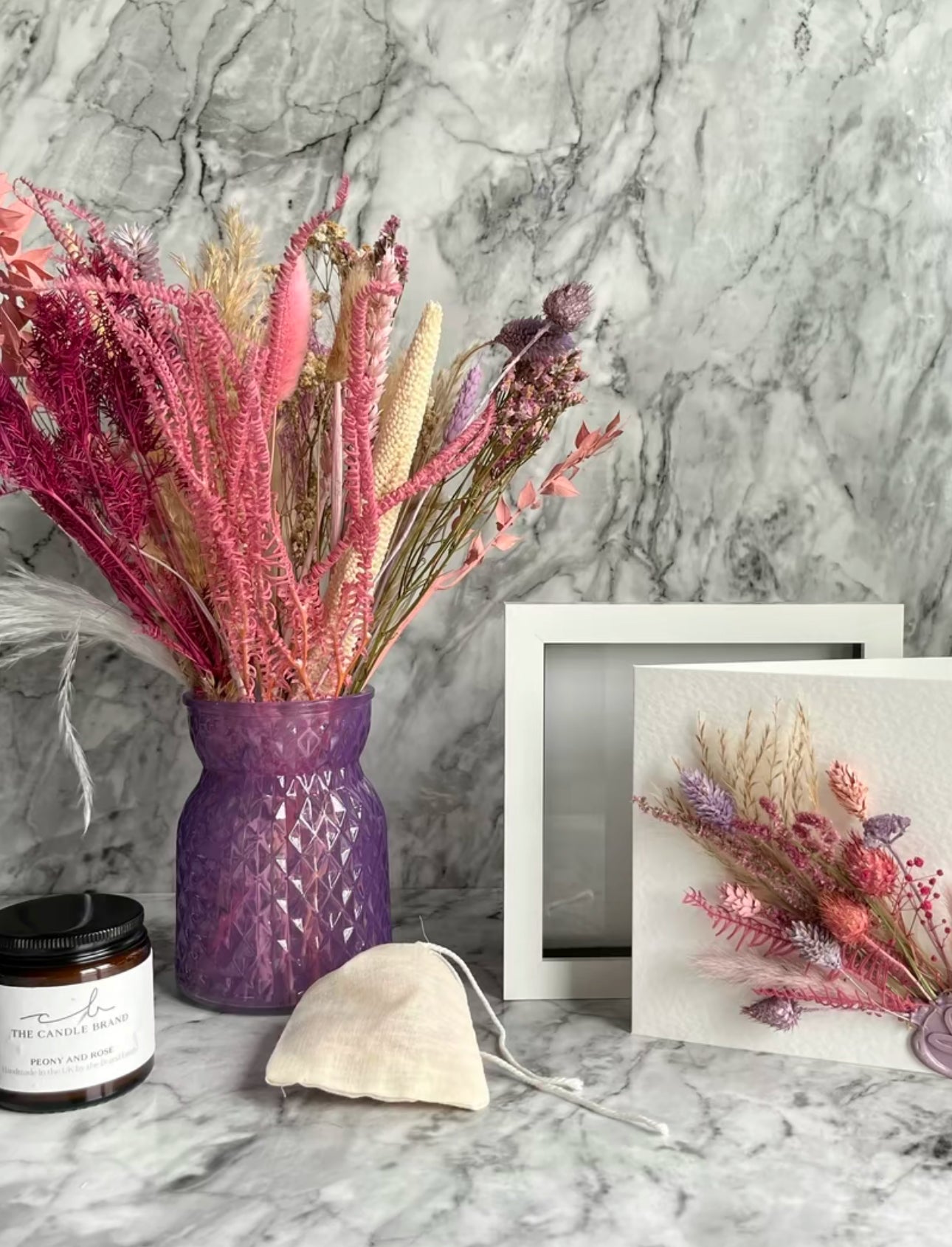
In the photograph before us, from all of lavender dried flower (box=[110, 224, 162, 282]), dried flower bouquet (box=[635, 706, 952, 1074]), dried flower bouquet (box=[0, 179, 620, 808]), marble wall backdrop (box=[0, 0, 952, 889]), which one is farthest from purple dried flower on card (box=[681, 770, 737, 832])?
lavender dried flower (box=[110, 224, 162, 282])

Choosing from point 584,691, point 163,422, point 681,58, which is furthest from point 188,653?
point 681,58

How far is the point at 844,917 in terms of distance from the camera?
0.64m

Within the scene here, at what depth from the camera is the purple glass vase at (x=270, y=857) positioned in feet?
2.38

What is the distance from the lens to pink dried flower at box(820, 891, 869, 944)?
0.64 metres

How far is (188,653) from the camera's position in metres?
0.73

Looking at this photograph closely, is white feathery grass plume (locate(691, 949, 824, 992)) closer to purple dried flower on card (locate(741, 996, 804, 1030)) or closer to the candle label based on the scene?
purple dried flower on card (locate(741, 996, 804, 1030))

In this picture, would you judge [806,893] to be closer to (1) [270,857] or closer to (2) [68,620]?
(1) [270,857]

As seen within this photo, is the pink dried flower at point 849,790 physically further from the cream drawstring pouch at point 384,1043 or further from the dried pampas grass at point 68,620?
the dried pampas grass at point 68,620

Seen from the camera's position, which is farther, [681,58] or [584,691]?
[681,58]

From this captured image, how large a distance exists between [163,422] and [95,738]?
1.35ft

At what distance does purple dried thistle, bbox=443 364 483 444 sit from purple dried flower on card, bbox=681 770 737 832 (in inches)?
10.2

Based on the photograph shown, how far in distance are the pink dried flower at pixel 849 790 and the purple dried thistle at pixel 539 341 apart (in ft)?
1.00

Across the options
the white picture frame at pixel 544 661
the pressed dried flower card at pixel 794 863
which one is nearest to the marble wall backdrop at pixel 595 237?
the white picture frame at pixel 544 661

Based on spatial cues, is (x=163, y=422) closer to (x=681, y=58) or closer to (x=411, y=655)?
(x=411, y=655)
